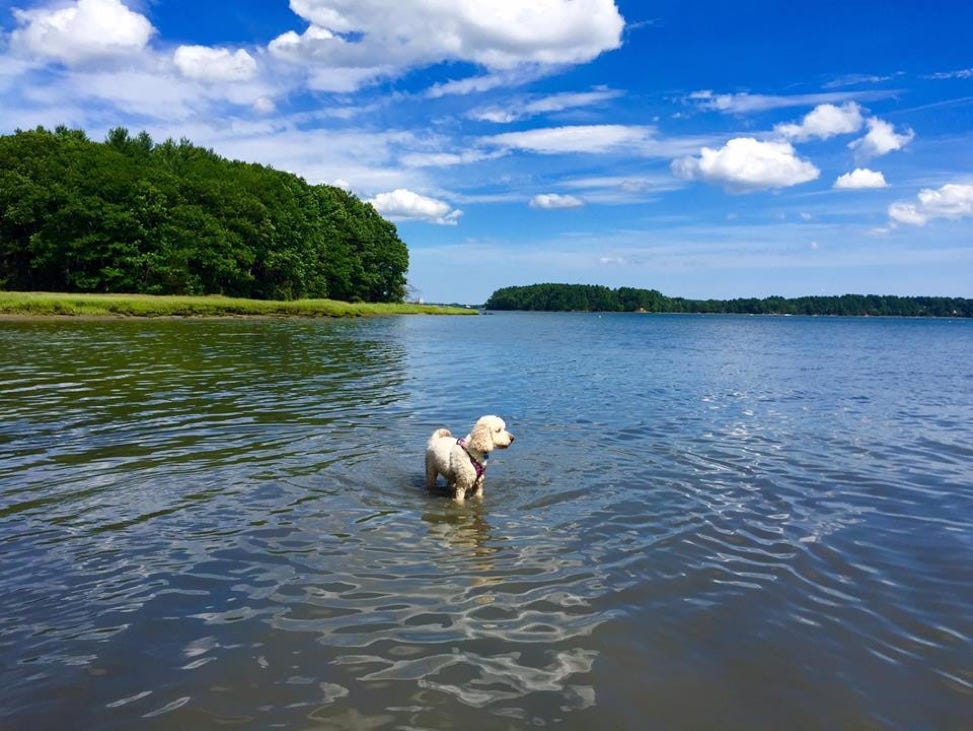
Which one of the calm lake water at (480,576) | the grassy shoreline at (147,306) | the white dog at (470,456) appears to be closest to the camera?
the calm lake water at (480,576)

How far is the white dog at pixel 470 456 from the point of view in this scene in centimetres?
881

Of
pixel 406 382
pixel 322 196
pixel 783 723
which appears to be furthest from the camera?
pixel 322 196

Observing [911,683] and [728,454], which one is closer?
[911,683]

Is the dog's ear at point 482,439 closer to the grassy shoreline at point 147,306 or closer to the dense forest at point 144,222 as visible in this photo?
the grassy shoreline at point 147,306

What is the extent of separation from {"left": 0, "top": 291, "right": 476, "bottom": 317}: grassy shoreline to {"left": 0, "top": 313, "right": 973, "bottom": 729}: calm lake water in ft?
144

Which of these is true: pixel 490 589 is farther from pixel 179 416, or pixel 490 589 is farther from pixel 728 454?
pixel 179 416

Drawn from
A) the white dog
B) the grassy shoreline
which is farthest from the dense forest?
the white dog

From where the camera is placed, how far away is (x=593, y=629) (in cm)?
532

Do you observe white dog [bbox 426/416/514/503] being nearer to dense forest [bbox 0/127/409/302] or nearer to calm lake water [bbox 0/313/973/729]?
calm lake water [bbox 0/313/973/729]

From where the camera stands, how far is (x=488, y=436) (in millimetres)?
8859

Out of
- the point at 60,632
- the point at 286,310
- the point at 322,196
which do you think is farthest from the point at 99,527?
the point at 322,196

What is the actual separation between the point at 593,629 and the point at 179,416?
12573mm

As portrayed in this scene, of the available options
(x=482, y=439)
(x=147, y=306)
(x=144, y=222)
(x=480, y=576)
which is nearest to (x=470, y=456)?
(x=482, y=439)

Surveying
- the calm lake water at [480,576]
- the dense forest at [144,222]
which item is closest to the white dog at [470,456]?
the calm lake water at [480,576]
